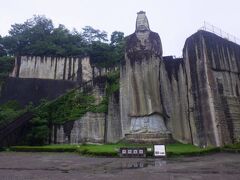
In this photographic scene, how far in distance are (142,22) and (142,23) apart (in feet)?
0.21

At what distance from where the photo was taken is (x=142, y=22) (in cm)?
1745

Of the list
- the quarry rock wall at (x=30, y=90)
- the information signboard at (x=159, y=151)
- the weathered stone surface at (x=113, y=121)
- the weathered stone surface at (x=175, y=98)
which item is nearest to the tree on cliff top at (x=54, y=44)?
the quarry rock wall at (x=30, y=90)

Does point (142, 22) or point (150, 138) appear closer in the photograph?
point (150, 138)

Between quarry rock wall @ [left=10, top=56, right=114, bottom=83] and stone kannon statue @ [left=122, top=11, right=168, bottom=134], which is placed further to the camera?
quarry rock wall @ [left=10, top=56, right=114, bottom=83]

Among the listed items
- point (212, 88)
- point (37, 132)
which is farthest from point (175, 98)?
point (37, 132)

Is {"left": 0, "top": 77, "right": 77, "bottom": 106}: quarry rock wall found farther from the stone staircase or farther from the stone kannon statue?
the stone staircase

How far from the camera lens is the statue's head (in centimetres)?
1727

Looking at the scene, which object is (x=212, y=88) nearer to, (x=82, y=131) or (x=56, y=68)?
(x=82, y=131)

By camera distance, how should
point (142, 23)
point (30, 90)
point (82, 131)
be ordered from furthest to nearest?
point (30, 90) → point (82, 131) → point (142, 23)

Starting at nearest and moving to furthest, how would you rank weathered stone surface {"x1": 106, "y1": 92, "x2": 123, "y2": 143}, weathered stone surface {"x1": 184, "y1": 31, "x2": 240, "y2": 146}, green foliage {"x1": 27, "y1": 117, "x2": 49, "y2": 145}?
weathered stone surface {"x1": 184, "y1": 31, "x2": 240, "y2": 146} → green foliage {"x1": 27, "y1": 117, "x2": 49, "y2": 145} → weathered stone surface {"x1": 106, "y1": 92, "x2": 123, "y2": 143}

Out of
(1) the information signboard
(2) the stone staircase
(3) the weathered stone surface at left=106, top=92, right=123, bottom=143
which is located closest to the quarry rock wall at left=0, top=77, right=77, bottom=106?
(3) the weathered stone surface at left=106, top=92, right=123, bottom=143

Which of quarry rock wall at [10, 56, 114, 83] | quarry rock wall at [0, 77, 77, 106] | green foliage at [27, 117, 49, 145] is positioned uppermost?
quarry rock wall at [10, 56, 114, 83]

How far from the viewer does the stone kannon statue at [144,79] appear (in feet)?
52.6

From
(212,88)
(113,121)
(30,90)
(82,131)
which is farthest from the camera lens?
(30,90)
